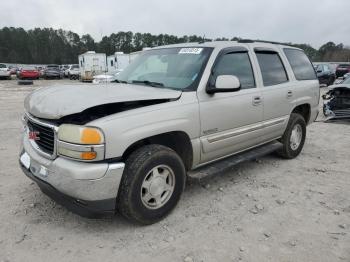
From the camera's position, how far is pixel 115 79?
470cm

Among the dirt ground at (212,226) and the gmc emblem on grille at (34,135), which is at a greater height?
the gmc emblem on grille at (34,135)

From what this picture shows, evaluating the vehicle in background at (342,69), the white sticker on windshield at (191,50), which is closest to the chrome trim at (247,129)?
the white sticker on windshield at (191,50)

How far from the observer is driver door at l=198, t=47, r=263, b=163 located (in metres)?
3.86

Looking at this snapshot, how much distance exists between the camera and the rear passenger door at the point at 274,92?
479 cm

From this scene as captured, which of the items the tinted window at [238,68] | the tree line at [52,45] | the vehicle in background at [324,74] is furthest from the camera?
the tree line at [52,45]

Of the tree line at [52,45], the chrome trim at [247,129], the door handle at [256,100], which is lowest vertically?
the chrome trim at [247,129]

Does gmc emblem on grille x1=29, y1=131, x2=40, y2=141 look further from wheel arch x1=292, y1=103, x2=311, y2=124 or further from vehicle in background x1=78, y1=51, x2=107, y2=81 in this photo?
vehicle in background x1=78, y1=51, x2=107, y2=81

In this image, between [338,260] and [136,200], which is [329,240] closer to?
[338,260]

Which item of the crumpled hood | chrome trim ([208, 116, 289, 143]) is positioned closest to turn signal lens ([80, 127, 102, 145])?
the crumpled hood

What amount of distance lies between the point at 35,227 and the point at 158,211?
4.08 ft

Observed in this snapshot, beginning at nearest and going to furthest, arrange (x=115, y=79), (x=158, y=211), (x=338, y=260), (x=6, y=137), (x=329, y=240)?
1. (x=338, y=260)
2. (x=329, y=240)
3. (x=158, y=211)
4. (x=115, y=79)
5. (x=6, y=137)

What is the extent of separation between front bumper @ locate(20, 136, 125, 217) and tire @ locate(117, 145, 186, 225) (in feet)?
0.38

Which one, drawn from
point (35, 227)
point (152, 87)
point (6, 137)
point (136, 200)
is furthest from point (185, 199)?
point (6, 137)

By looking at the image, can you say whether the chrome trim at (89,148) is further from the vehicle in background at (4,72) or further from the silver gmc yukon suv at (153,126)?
the vehicle in background at (4,72)
